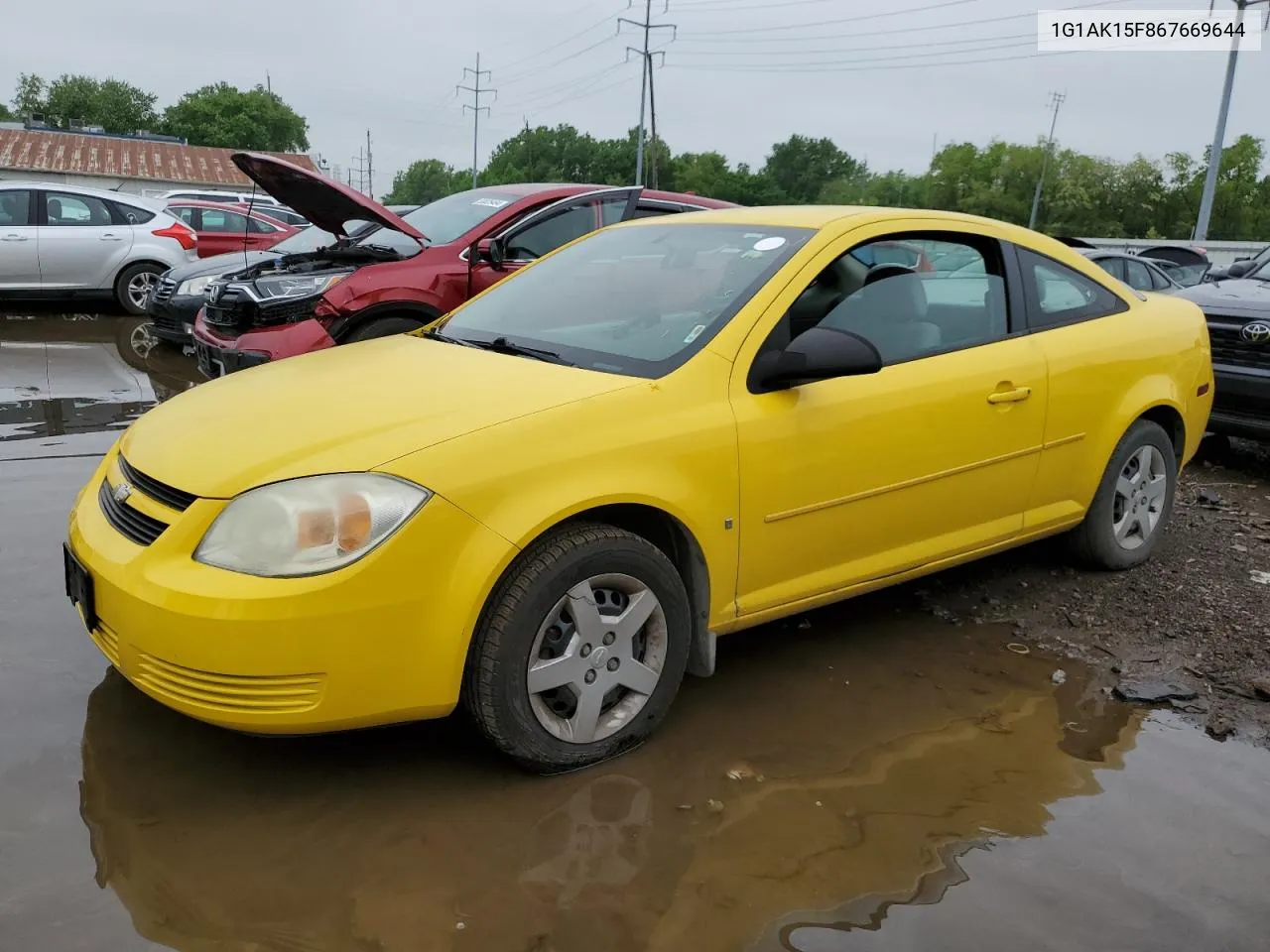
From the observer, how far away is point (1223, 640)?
13.5 feet

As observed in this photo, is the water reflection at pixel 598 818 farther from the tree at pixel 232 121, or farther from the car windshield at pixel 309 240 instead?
the tree at pixel 232 121

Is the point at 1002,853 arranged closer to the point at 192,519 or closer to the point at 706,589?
the point at 706,589

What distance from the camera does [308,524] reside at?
259 cm

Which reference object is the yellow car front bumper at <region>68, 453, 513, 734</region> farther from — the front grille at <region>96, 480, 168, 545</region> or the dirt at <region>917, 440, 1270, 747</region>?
the dirt at <region>917, 440, 1270, 747</region>

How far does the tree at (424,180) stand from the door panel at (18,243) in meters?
132

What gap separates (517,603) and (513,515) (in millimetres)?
229

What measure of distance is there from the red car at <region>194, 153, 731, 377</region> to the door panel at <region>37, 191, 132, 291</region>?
16.2 ft

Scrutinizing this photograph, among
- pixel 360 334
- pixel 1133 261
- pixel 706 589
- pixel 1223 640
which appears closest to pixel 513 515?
pixel 706 589

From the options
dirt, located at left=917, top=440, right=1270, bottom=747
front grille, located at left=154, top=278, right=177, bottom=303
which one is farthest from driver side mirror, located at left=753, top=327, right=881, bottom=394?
front grille, located at left=154, top=278, right=177, bottom=303

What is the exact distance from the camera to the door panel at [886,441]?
326 cm

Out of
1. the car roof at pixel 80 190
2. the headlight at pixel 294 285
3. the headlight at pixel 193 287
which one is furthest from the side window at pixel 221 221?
the headlight at pixel 294 285

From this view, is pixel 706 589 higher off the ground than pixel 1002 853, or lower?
higher

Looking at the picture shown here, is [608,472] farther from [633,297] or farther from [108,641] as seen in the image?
[108,641]

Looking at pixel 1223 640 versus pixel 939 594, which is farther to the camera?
pixel 939 594
